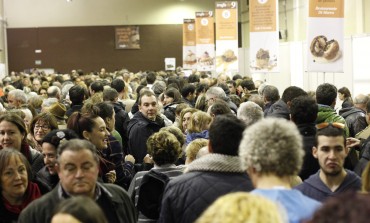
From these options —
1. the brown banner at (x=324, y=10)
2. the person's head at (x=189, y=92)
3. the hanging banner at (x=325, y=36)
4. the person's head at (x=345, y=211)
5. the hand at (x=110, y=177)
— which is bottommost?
the hand at (x=110, y=177)

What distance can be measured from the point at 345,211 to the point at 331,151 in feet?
9.00

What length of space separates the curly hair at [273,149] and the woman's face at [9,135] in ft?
9.30

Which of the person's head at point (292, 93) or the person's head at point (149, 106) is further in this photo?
the person's head at point (292, 93)

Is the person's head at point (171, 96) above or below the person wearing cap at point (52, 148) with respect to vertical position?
above

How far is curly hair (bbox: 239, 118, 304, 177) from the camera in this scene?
314 centimetres

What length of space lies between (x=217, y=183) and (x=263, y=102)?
5746mm

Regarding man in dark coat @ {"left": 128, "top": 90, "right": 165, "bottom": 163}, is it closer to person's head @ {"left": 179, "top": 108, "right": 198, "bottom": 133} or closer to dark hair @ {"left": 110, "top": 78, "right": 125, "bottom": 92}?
person's head @ {"left": 179, "top": 108, "right": 198, "bottom": 133}

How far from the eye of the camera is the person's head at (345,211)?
1.90m

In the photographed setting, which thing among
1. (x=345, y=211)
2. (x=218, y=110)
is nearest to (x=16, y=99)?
(x=218, y=110)

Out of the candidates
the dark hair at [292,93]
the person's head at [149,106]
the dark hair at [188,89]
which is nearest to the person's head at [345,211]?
the person's head at [149,106]

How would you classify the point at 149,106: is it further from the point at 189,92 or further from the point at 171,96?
the point at 189,92

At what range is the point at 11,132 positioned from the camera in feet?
18.3

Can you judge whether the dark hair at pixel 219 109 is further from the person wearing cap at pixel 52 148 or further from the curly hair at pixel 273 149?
the curly hair at pixel 273 149

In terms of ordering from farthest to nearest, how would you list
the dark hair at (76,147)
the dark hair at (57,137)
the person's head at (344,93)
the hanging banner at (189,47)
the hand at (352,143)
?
the hanging banner at (189,47) → the person's head at (344,93) → the hand at (352,143) → the dark hair at (57,137) → the dark hair at (76,147)
